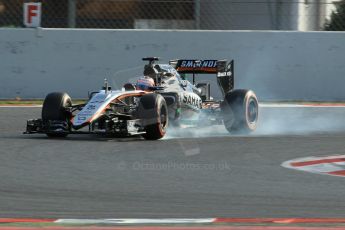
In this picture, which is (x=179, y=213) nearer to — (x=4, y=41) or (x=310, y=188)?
(x=310, y=188)

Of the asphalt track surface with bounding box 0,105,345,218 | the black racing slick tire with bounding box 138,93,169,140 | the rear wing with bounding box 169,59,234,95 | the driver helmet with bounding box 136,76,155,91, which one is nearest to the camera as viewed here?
the asphalt track surface with bounding box 0,105,345,218

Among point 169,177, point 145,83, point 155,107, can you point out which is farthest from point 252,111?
point 169,177

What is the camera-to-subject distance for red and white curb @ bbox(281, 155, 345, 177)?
811cm

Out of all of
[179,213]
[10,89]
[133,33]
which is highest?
[133,33]

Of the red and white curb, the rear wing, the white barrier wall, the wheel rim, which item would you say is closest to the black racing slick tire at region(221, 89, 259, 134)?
the wheel rim

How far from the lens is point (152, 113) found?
10094 mm

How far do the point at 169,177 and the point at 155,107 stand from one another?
2543 mm

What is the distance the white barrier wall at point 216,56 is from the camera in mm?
14922

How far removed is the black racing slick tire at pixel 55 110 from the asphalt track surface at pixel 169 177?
0.81ft

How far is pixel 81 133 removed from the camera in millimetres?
10281

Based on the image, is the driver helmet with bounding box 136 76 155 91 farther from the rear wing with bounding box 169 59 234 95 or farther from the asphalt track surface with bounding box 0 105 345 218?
the rear wing with bounding box 169 59 234 95

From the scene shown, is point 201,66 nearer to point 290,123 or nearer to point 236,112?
point 236,112

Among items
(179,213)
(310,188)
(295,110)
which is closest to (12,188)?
(179,213)

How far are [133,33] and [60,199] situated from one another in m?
8.79
